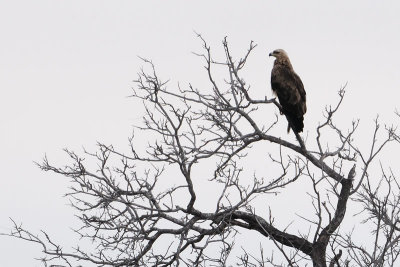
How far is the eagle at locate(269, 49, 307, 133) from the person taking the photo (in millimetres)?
9898

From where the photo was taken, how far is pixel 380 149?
7.27 meters

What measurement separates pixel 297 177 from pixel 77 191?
301 cm

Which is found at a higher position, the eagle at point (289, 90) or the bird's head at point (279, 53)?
the bird's head at point (279, 53)

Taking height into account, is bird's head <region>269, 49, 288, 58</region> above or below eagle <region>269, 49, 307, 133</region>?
above

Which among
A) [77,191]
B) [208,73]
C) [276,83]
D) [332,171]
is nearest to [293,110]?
[276,83]

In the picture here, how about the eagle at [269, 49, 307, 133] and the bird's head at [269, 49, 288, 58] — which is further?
the bird's head at [269, 49, 288, 58]

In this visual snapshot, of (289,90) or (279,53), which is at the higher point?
(279,53)

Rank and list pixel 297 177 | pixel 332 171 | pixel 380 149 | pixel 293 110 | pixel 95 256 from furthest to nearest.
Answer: pixel 293 110
pixel 332 171
pixel 95 256
pixel 297 177
pixel 380 149

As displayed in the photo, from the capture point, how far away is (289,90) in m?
10.2

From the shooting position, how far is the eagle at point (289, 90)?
9.90 m

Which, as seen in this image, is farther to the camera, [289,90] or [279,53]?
[279,53]

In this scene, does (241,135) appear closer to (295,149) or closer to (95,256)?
(295,149)

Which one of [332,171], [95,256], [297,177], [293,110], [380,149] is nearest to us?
[380,149]

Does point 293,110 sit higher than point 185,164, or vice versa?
point 293,110
